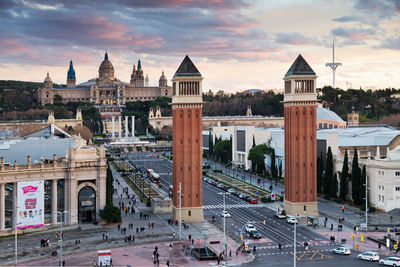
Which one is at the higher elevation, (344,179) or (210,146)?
(210,146)

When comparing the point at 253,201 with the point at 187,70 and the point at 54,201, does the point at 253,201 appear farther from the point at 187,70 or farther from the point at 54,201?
the point at 54,201

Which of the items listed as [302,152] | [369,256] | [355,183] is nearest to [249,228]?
[369,256]

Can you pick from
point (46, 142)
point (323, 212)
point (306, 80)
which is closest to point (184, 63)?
point (306, 80)

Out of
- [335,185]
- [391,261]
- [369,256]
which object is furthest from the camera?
[335,185]

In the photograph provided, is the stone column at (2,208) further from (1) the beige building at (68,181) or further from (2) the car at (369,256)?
(2) the car at (369,256)

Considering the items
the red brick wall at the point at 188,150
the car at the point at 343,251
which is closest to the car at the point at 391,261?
the car at the point at 343,251

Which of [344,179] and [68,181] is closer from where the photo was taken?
[68,181]
